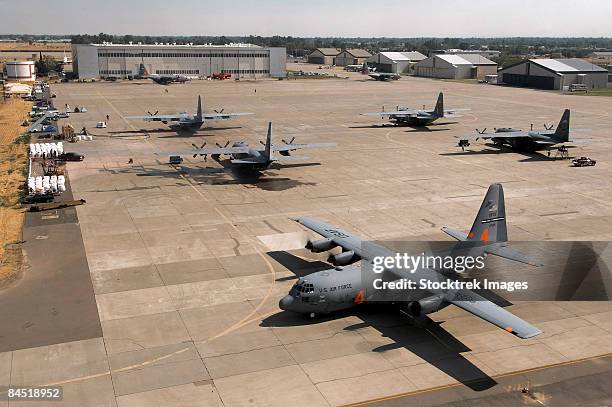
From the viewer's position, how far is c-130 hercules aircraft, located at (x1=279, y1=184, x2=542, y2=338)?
30844 millimetres

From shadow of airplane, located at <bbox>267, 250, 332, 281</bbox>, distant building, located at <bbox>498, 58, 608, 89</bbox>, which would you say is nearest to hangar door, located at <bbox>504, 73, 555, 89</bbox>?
distant building, located at <bbox>498, 58, 608, 89</bbox>

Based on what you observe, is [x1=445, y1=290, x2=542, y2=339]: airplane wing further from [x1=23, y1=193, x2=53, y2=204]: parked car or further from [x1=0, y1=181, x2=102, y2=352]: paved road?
[x1=23, y1=193, x2=53, y2=204]: parked car

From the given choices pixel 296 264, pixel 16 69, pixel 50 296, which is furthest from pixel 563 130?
pixel 16 69

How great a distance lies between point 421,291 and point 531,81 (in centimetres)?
17677

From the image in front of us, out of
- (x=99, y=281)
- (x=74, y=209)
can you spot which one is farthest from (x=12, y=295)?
(x=74, y=209)

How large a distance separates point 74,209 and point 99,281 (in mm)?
19162

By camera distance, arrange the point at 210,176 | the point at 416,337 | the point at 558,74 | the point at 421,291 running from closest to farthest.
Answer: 1. the point at 416,337
2. the point at 421,291
3. the point at 210,176
4. the point at 558,74

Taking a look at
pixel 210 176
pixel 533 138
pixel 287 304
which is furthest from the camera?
pixel 533 138

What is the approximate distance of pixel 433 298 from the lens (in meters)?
32.6

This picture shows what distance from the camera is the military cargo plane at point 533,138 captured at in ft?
267

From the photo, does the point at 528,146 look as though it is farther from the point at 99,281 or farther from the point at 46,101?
the point at 46,101

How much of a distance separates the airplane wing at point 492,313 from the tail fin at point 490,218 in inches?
204

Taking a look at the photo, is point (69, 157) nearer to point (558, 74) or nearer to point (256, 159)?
point (256, 159)

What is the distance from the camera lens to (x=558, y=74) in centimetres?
17900
